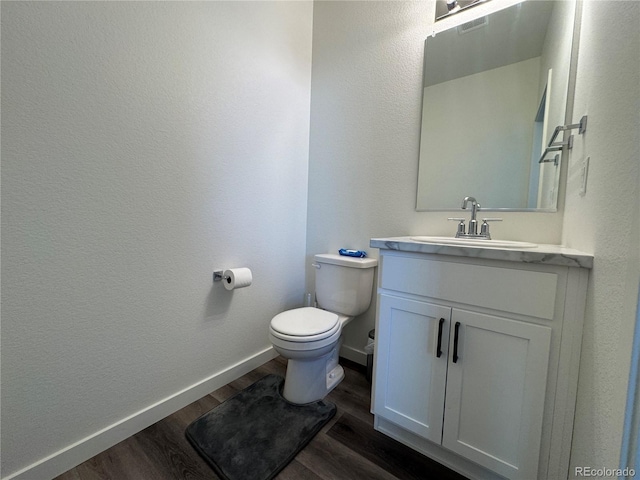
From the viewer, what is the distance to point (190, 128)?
1.27 m

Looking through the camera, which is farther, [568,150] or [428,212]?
[428,212]

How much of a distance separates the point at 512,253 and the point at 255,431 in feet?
4.21

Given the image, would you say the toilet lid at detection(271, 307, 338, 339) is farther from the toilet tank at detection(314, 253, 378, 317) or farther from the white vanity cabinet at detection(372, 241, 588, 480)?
the white vanity cabinet at detection(372, 241, 588, 480)

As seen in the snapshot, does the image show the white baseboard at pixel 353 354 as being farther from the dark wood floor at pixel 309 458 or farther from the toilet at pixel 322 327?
the dark wood floor at pixel 309 458

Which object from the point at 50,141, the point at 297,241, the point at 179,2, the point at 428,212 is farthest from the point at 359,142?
the point at 50,141

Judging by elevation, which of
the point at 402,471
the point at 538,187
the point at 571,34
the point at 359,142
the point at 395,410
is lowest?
the point at 402,471

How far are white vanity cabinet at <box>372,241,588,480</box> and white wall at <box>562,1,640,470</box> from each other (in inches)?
2.2

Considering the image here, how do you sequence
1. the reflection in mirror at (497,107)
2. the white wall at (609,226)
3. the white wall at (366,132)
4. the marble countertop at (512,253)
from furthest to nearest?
the white wall at (366,132), the reflection in mirror at (497,107), the marble countertop at (512,253), the white wall at (609,226)

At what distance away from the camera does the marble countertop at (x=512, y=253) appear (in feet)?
2.48

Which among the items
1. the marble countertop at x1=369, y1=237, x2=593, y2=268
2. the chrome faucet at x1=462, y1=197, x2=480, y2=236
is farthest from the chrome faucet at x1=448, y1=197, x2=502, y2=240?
the marble countertop at x1=369, y1=237, x2=593, y2=268

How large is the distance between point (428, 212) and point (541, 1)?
3.57 feet

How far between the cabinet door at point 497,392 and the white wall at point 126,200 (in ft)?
3.92

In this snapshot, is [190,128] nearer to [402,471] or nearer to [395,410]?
[395,410]

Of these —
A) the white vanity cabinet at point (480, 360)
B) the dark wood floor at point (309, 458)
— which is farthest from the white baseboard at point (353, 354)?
the white vanity cabinet at point (480, 360)
